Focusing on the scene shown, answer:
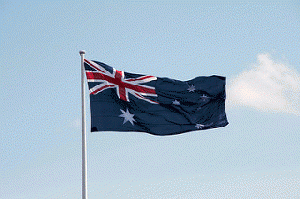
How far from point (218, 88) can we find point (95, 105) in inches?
286

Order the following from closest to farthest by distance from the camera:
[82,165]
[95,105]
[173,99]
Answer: [82,165] < [95,105] < [173,99]

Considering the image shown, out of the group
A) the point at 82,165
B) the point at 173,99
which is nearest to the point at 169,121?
the point at 173,99

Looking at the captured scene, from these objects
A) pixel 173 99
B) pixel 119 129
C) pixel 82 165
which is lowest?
pixel 82 165

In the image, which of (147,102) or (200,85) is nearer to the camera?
(147,102)

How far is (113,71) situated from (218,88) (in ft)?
19.6

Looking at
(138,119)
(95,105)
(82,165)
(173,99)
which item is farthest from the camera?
(173,99)

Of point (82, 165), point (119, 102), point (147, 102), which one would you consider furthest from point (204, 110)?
point (82, 165)

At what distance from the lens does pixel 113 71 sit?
921 inches

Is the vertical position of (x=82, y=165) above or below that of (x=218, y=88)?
below

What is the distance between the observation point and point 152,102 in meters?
24.6

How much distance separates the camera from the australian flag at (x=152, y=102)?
22.4m

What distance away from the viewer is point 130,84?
78.6ft

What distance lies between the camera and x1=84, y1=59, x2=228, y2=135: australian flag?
22406mm

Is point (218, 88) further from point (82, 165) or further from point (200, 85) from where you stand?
point (82, 165)
